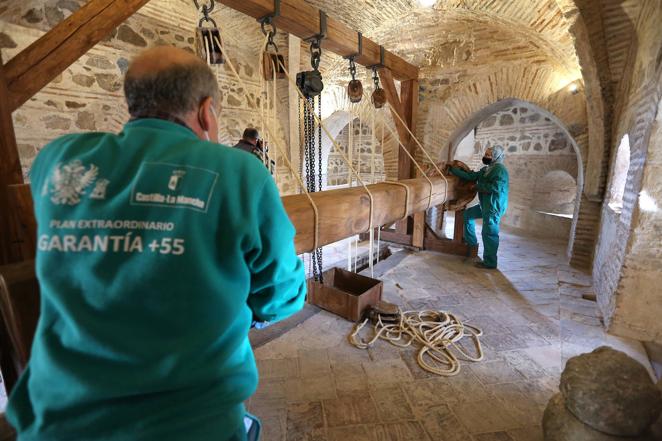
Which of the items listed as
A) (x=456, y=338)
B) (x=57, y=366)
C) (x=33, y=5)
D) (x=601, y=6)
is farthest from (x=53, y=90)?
(x=601, y=6)

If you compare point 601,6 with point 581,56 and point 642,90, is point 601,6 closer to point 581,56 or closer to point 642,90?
point 581,56

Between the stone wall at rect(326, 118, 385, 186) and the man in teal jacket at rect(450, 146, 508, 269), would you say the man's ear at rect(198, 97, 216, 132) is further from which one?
the stone wall at rect(326, 118, 385, 186)

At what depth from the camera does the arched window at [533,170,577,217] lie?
19.9 ft

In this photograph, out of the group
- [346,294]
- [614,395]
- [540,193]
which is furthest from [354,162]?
[614,395]

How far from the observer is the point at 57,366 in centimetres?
57

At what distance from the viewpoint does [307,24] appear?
81.7 inches

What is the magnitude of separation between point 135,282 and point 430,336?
213cm

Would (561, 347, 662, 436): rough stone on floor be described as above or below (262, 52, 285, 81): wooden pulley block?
below

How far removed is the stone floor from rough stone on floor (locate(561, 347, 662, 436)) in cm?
44

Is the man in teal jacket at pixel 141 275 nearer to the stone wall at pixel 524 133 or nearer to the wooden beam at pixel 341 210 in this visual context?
the wooden beam at pixel 341 210

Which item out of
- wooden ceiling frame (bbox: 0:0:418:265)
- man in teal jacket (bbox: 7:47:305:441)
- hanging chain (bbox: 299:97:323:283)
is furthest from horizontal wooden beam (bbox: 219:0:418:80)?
man in teal jacket (bbox: 7:47:305:441)

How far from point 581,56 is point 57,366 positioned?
13.3 ft

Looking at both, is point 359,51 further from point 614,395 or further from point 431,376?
point 614,395

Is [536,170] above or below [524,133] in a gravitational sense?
below
